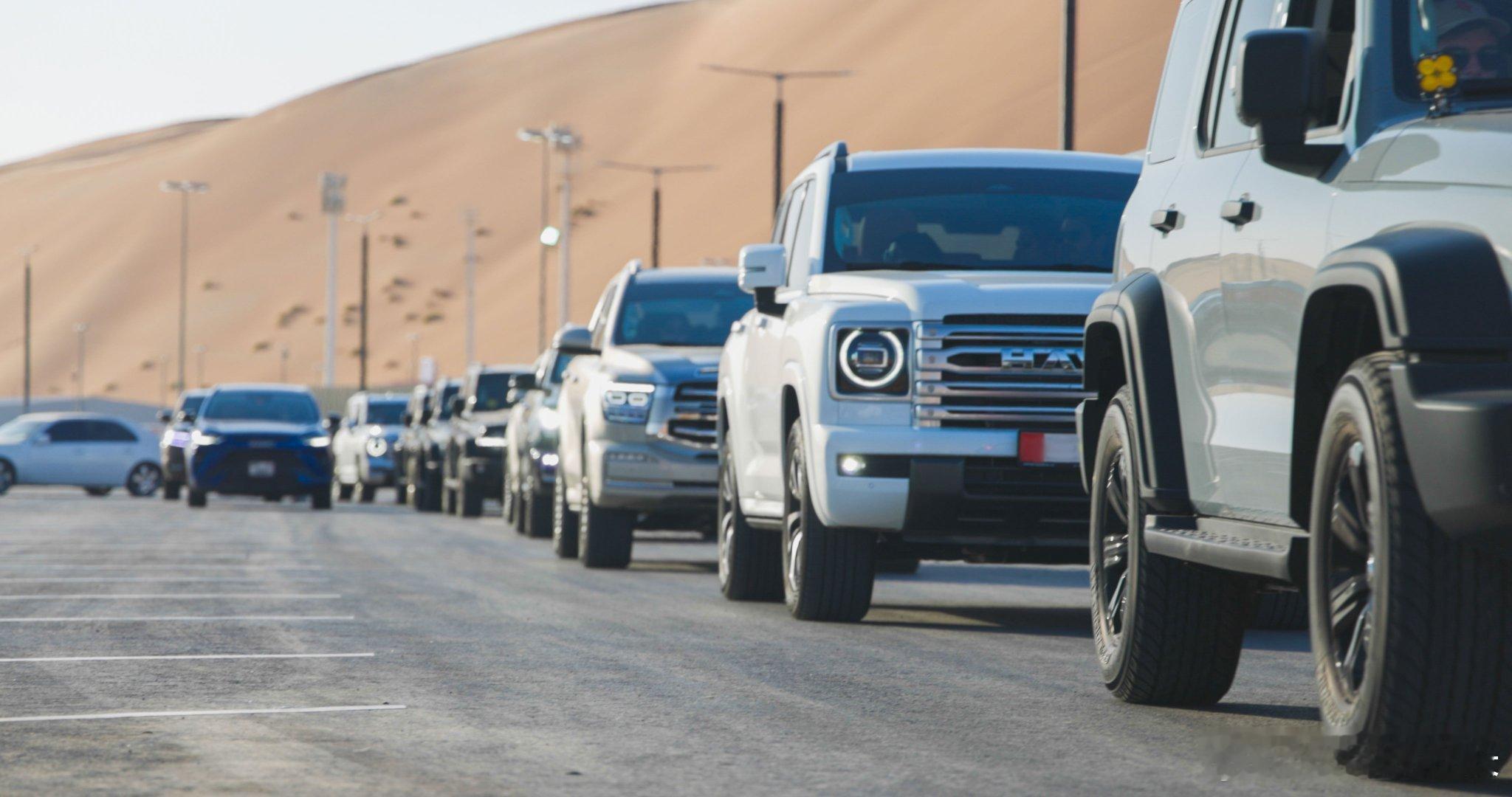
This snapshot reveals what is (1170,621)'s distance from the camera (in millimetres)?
8102

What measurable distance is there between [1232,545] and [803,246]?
20.6 feet

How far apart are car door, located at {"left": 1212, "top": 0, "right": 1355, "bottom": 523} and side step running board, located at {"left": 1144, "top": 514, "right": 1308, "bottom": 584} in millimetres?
56

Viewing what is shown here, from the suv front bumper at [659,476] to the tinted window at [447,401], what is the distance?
19.2m

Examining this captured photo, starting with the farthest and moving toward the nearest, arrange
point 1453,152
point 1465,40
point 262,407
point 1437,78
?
point 262,407 < point 1465,40 < point 1437,78 < point 1453,152

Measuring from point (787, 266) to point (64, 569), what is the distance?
6886 mm

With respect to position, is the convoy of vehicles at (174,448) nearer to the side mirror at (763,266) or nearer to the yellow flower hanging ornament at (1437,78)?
the side mirror at (763,266)

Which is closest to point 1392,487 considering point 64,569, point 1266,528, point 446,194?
point 1266,528

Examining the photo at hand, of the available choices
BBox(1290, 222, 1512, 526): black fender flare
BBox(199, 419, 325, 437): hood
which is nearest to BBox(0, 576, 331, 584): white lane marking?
BBox(1290, 222, 1512, 526): black fender flare

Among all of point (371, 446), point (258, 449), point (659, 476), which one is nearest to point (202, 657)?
point (659, 476)

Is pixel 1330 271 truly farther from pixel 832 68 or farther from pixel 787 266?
pixel 832 68

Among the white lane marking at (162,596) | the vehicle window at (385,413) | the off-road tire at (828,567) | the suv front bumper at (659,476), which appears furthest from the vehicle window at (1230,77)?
the vehicle window at (385,413)

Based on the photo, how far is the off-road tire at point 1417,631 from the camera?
5.76 metres

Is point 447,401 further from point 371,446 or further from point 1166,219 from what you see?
point 1166,219

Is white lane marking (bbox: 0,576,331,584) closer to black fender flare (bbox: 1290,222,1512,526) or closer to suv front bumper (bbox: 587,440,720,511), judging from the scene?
suv front bumper (bbox: 587,440,720,511)
